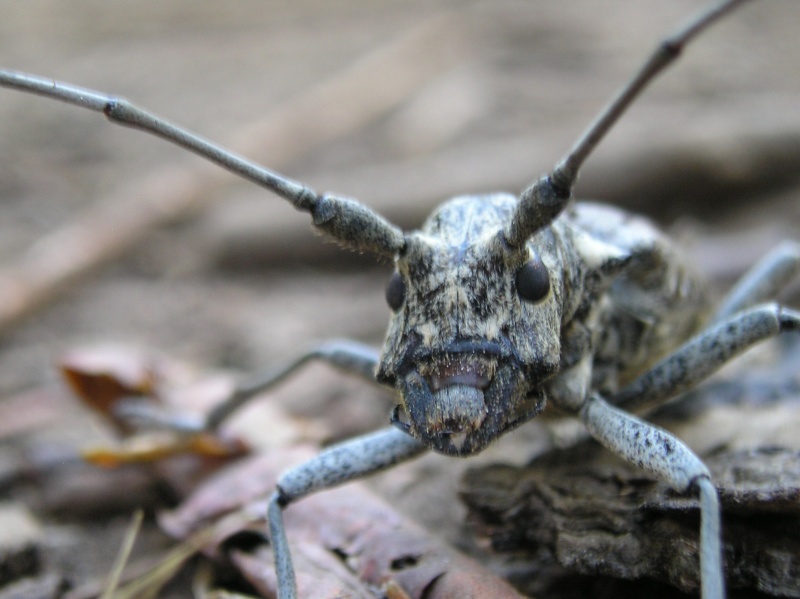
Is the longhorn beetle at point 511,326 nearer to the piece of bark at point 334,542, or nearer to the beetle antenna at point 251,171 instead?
the beetle antenna at point 251,171

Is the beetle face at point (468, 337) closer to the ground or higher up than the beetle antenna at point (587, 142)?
closer to the ground

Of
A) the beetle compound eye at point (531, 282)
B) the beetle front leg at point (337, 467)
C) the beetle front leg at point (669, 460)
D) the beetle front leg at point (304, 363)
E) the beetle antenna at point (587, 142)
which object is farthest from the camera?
the beetle front leg at point (304, 363)

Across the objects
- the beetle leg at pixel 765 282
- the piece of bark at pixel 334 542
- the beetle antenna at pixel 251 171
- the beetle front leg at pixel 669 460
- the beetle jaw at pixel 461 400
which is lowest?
the piece of bark at pixel 334 542

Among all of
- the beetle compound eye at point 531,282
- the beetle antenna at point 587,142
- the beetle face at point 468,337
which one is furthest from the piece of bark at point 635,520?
the beetle antenna at point 587,142

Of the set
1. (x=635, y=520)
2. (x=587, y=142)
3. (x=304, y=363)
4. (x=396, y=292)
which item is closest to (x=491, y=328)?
(x=396, y=292)

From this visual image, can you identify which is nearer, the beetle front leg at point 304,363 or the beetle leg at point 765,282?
the beetle front leg at point 304,363

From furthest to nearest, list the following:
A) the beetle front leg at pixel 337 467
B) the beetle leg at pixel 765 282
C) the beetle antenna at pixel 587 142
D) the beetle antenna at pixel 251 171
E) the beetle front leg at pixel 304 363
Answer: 1. the beetle leg at pixel 765 282
2. the beetle front leg at pixel 304 363
3. the beetle front leg at pixel 337 467
4. the beetle antenna at pixel 251 171
5. the beetle antenna at pixel 587 142

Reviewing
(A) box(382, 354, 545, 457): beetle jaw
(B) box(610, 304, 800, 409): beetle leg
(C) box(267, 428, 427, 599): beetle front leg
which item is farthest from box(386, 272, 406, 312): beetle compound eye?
(B) box(610, 304, 800, 409): beetle leg

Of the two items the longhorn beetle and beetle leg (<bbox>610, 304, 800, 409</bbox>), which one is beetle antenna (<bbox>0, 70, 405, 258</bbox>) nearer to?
the longhorn beetle
